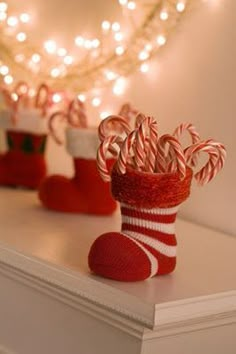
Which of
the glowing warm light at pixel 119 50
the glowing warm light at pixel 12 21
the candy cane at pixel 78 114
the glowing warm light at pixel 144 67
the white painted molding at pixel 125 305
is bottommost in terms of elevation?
the white painted molding at pixel 125 305

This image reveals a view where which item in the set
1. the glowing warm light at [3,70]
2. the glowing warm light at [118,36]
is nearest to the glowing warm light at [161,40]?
the glowing warm light at [118,36]

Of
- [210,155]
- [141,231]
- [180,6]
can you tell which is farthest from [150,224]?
[180,6]

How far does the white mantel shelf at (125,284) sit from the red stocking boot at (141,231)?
19 millimetres

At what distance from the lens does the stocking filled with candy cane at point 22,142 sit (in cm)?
158

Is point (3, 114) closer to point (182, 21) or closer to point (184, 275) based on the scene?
point (182, 21)

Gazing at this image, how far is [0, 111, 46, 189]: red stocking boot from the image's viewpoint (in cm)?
158

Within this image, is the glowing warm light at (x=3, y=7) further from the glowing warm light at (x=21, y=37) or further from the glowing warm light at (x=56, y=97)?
the glowing warm light at (x=56, y=97)

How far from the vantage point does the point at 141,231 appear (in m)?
1.01

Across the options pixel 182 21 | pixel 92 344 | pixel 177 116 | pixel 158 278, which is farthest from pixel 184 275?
pixel 182 21

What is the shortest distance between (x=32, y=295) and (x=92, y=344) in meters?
0.14

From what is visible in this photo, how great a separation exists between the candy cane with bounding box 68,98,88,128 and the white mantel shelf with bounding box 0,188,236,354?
0.21 metres

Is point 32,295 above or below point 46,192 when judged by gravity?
below

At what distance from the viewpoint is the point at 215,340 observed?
3.39 ft

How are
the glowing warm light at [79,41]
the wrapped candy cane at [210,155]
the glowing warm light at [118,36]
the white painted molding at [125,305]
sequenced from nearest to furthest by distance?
the white painted molding at [125,305]
the wrapped candy cane at [210,155]
the glowing warm light at [118,36]
the glowing warm light at [79,41]
